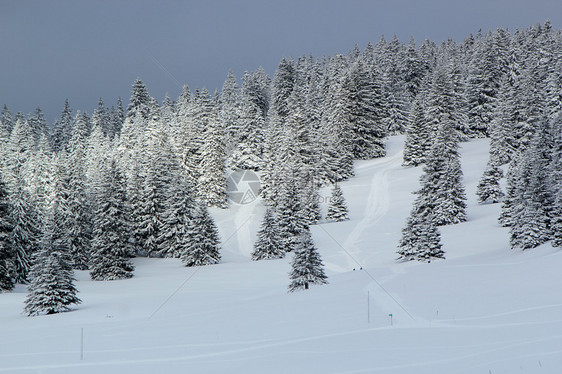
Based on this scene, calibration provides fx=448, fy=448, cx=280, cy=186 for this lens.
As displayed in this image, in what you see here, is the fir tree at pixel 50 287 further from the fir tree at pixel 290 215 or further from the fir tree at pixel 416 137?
the fir tree at pixel 416 137

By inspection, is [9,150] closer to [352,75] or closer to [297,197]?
[297,197]

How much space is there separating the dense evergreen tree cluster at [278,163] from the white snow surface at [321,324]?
3313 mm

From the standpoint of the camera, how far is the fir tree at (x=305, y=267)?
2259 centimetres

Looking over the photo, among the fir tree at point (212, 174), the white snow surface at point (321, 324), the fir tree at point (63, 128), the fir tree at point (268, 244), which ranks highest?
the fir tree at point (63, 128)

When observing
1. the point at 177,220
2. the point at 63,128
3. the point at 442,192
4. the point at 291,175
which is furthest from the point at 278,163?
the point at 63,128

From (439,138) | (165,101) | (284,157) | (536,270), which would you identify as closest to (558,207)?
(536,270)

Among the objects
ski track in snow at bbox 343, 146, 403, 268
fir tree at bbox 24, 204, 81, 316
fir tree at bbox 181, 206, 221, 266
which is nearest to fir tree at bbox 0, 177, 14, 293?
fir tree at bbox 24, 204, 81, 316

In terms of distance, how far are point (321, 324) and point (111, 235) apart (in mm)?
27478

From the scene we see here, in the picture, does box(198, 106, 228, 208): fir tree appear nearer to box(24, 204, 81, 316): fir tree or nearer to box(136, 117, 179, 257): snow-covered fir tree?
box(136, 117, 179, 257): snow-covered fir tree

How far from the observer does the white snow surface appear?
10023 millimetres

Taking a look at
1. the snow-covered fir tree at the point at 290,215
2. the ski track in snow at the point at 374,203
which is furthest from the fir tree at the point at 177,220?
the ski track in snow at the point at 374,203

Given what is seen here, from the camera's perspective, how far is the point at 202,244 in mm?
39156

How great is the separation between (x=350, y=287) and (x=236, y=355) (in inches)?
397

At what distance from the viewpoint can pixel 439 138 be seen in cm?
5438
